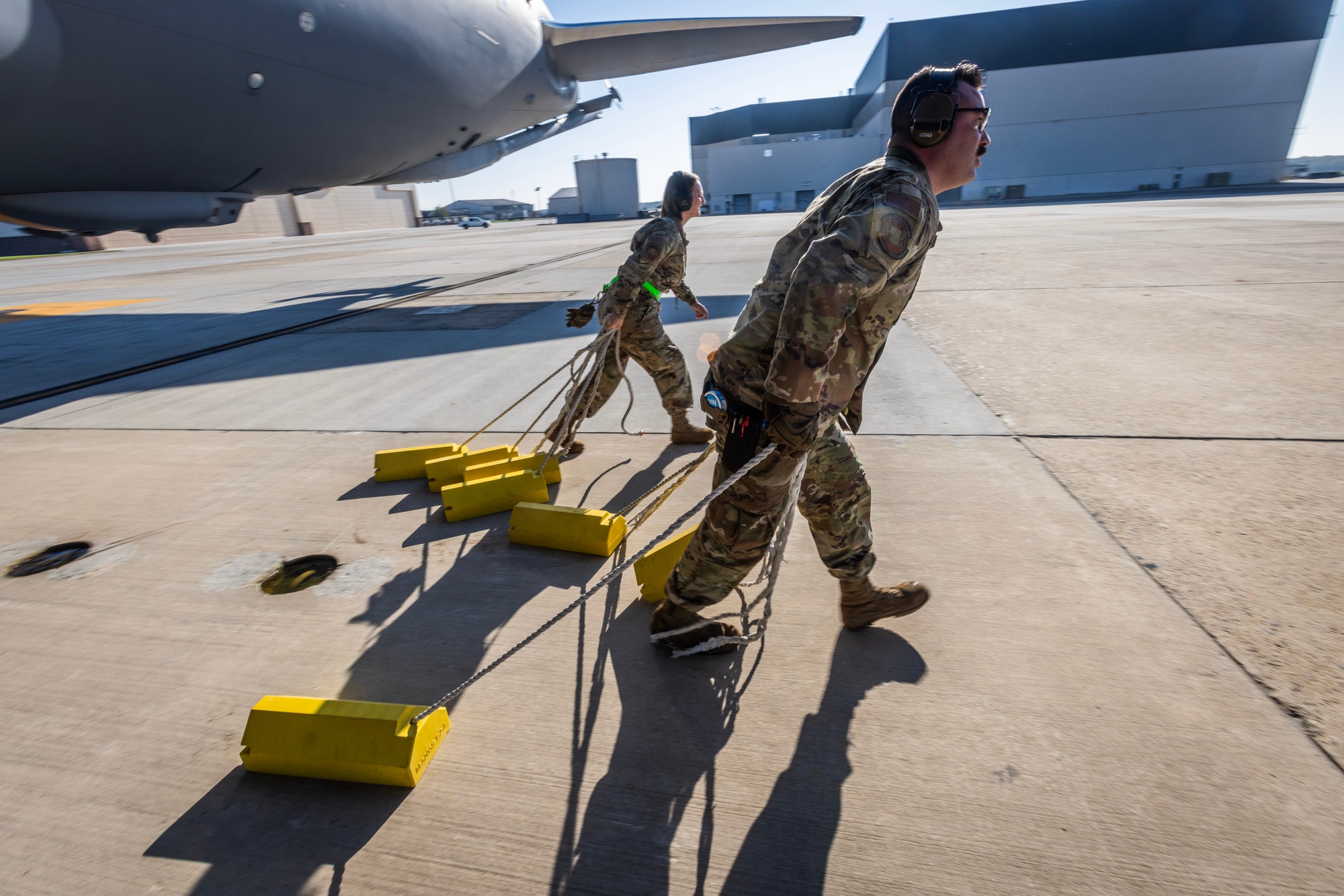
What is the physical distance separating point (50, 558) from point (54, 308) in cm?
1387

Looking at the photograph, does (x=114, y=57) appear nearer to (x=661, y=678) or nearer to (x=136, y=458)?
(x=136, y=458)

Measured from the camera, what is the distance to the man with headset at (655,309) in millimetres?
4176

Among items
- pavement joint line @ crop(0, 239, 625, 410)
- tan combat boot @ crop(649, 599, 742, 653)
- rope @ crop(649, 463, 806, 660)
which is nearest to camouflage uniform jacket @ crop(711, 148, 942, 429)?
rope @ crop(649, 463, 806, 660)

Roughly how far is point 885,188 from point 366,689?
8.41 feet

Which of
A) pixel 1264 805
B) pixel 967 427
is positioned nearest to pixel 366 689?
pixel 1264 805

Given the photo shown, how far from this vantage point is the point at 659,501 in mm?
3260

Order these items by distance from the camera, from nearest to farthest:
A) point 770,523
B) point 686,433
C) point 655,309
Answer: point 770,523 → point 655,309 → point 686,433

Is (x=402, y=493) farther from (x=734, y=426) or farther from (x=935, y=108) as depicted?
(x=935, y=108)

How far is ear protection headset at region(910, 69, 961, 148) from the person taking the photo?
2068 mm

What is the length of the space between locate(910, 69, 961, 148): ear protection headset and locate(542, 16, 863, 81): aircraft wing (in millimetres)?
14224

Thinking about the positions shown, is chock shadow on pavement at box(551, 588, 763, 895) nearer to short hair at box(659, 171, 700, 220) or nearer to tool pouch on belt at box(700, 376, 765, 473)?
tool pouch on belt at box(700, 376, 765, 473)

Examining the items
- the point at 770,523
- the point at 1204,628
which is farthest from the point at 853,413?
the point at 1204,628

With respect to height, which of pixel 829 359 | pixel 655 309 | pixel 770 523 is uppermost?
pixel 829 359

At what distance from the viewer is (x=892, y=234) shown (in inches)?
77.4
